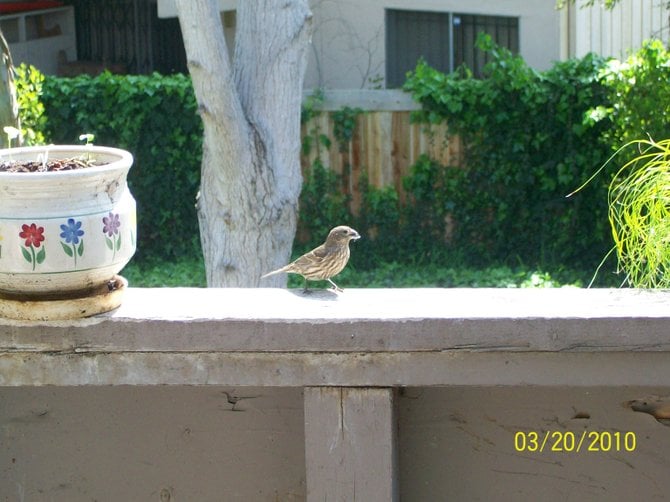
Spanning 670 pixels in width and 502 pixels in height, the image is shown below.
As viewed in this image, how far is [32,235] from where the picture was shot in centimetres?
250

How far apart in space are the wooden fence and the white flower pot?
23.6ft

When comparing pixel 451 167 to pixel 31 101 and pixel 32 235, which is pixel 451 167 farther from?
pixel 32 235

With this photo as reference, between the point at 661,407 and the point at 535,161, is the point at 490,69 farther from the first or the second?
the point at 661,407

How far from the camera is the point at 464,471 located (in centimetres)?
277

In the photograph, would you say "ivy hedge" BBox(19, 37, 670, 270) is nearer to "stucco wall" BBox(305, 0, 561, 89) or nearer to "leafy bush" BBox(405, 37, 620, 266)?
"leafy bush" BBox(405, 37, 620, 266)

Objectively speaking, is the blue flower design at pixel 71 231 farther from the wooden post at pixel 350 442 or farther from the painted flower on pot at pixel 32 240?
the wooden post at pixel 350 442

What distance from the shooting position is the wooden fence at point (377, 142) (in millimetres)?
9648

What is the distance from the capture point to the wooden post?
255 cm

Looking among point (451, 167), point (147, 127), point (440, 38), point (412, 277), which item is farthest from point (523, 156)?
point (440, 38)

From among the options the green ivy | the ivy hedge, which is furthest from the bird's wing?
the ivy hedge

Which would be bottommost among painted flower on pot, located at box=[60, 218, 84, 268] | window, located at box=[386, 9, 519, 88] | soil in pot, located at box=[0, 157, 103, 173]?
painted flower on pot, located at box=[60, 218, 84, 268]

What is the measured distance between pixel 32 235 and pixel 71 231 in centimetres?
9

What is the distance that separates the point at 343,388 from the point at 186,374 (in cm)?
39

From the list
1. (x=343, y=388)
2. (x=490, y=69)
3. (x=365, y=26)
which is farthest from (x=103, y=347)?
(x=365, y=26)
